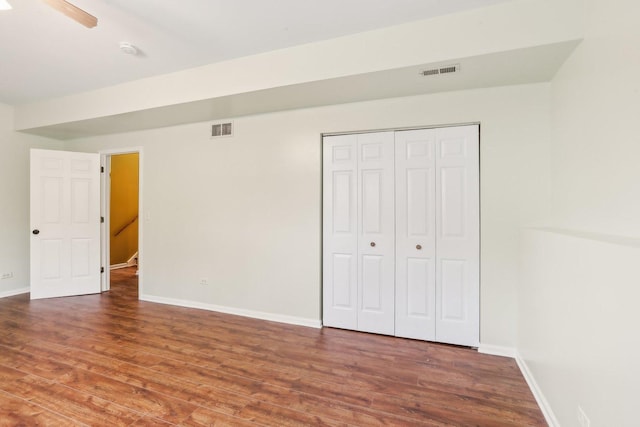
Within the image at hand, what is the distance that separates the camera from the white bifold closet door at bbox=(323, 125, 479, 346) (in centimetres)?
284

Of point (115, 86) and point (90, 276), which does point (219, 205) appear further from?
point (90, 276)

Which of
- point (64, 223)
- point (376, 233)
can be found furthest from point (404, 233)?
point (64, 223)

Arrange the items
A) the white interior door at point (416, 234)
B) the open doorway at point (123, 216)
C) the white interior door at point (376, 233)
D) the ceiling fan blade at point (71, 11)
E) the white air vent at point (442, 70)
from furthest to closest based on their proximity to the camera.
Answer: the open doorway at point (123, 216) → the white interior door at point (376, 233) → the white interior door at point (416, 234) → the white air vent at point (442, 70) → the ceiling fan blade at point (71, 11)

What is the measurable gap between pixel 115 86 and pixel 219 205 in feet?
6.15

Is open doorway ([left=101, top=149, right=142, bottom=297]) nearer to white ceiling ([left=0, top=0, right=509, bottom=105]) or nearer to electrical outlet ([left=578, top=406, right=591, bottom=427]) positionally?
white ceiling ([left=0, top=0, right=509, bottom=105])

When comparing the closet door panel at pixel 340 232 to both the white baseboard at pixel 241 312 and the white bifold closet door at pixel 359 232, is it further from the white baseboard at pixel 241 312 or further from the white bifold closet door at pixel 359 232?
the white baseboard at pixel 241 312

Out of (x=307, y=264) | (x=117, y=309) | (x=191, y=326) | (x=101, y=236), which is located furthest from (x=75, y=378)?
(x=101, y=236)

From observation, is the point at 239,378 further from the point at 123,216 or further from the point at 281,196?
the point at 123,216

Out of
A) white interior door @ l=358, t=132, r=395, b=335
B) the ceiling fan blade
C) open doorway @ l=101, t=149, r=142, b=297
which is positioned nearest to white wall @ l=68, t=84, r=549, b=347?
white interior door @ l=358, t=132, r=395, b=335

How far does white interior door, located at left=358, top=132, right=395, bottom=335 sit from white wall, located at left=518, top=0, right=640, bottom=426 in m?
1.21

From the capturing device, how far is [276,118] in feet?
11.6

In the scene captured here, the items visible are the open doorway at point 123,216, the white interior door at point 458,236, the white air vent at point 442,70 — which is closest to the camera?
the white air vent at point 442,70

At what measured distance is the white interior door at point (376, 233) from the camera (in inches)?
122

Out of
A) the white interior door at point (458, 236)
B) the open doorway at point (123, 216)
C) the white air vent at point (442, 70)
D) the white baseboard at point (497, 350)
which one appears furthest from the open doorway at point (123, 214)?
the white air vent at point (442, 70)
